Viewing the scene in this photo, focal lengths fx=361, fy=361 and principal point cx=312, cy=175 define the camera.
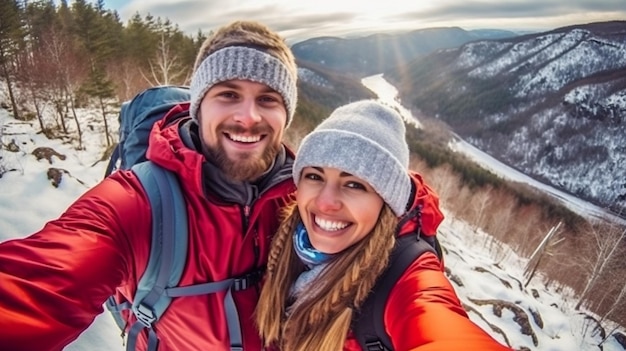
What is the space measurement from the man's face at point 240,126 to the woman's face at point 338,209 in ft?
1.38

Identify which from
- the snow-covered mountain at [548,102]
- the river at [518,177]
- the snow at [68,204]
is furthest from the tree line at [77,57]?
the snow-covered mountain at [548,102]

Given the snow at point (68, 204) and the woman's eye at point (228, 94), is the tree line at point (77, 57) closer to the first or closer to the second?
the snow at point (68, 204)

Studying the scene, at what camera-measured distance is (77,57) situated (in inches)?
960

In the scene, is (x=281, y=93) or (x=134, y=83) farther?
(x=134, y=83)

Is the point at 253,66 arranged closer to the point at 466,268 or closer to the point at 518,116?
the point at 466,268

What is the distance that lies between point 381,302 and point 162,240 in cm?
119

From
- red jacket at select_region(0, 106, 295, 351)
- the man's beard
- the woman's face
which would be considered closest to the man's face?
the man's beard

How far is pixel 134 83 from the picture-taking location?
26469 millimetres

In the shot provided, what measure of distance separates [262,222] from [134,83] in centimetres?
2812

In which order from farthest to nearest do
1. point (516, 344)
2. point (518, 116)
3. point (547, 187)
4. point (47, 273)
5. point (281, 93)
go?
point (518, 116)
point (547, 187)
point (516, 344)
point (281, 93)
point (47, 273)

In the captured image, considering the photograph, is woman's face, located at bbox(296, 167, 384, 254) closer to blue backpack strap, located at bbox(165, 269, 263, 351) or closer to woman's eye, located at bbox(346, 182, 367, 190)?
woman's eye, located at bbox(346, 182, 367, 190)

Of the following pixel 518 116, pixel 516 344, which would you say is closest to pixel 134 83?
pixel 516 344

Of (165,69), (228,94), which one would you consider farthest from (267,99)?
(165,69)

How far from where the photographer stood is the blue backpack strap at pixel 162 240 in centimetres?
183
